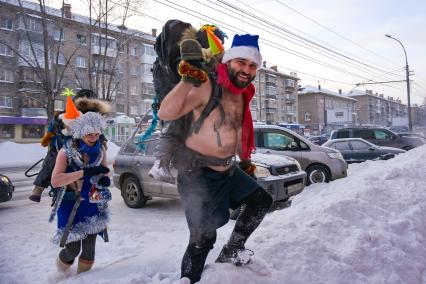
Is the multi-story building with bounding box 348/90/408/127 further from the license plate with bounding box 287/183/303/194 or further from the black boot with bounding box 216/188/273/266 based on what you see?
the black boot with bounding box 216/188/273/266

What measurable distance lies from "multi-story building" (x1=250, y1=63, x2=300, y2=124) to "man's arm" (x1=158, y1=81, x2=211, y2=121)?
55766 millimetres

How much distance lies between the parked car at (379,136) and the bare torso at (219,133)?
15.0 m

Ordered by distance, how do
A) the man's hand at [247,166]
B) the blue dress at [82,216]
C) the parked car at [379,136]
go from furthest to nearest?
the parked car at [379,136]
the blue dress at [82,216]
the man's hand at [247,166]

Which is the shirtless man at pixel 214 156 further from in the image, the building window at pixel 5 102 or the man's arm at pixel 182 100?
the building window at pixel 5 102

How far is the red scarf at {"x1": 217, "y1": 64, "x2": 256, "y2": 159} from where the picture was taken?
2.42 meters

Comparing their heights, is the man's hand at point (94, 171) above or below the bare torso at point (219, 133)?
below

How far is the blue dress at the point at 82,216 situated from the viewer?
306cm

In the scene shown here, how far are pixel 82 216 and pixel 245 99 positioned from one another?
1713 mm

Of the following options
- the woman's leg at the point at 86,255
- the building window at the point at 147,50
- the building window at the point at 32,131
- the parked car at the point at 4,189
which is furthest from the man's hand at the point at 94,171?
the building window at the point at 147,50

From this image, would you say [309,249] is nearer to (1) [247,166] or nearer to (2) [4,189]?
(1) [247,166]

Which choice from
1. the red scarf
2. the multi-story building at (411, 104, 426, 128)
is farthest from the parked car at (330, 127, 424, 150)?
the multi-story building at (411, 104, 426, 128)

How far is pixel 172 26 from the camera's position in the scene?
93.6 inches

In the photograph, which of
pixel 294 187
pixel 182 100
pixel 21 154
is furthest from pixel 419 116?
pixel 182 100

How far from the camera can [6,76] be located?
33406 millimetres
